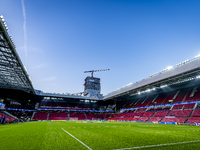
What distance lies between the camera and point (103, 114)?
2589 inches

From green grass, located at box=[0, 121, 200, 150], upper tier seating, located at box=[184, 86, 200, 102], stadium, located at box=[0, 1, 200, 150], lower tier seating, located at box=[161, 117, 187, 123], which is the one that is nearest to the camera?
green grass, located at box=[0, 121, 200, 150]

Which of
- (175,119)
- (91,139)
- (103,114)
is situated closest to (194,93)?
(175,119)

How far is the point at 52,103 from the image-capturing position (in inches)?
2480

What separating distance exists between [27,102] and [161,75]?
5898cm

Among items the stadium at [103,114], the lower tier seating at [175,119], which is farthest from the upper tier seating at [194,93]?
the lower tier seating at [175,119]

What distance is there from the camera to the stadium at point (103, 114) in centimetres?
659

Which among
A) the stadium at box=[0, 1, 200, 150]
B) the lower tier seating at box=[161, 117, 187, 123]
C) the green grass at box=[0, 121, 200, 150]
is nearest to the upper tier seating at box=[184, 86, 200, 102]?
the stadium at box=[0, 1, 200, 150]

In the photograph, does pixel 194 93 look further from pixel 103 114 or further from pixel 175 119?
pixel 103 114

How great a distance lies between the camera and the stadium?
6594 mm

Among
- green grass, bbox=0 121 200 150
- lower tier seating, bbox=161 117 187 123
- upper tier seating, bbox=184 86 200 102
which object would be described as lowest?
lower tier seating, bbox=161 117 187 123

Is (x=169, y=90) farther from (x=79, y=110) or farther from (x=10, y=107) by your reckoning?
(x=10, y=107)

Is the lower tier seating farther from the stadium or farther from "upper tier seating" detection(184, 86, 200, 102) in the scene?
"upper tier seating" detection(184, 86, 200, 102)

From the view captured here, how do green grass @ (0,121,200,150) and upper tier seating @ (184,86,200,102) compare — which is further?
upper tier seating @ (184,86,200,102)

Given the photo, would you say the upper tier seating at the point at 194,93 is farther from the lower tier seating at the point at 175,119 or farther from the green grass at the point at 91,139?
the green grass at the point at 91,139
